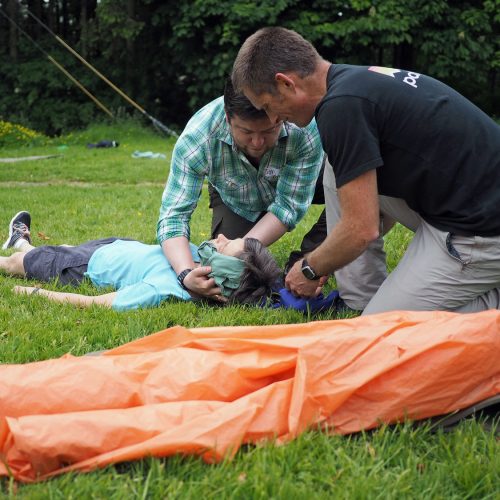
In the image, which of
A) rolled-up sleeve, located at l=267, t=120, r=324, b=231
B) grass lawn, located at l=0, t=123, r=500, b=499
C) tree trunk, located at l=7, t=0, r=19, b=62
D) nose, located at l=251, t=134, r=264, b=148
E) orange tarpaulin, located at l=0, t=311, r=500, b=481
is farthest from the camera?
tree trunk, located at l=7, t=0, r=19, b=62

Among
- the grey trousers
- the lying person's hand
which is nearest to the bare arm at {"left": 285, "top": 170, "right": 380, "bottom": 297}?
the grey trousers

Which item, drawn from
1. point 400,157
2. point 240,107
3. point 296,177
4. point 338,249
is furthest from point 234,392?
point 296,177

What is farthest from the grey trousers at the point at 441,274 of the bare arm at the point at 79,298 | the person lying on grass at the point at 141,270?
the bare arm at the point at 79,298

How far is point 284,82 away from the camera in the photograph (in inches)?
118

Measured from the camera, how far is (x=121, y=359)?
8.50 feet

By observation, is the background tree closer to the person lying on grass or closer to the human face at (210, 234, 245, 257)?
the person lying on grass

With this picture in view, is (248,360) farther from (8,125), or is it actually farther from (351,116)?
(8,125)

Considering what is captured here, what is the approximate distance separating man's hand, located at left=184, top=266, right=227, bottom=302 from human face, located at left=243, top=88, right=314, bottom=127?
113 cm

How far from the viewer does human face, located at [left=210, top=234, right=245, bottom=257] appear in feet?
13.0

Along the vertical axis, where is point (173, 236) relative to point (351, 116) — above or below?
below

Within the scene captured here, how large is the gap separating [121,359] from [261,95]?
134cm

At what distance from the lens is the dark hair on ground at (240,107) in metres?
3.69

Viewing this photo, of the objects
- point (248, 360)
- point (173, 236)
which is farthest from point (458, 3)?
point (248, 360)

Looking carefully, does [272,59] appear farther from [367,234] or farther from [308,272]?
[308,272]
